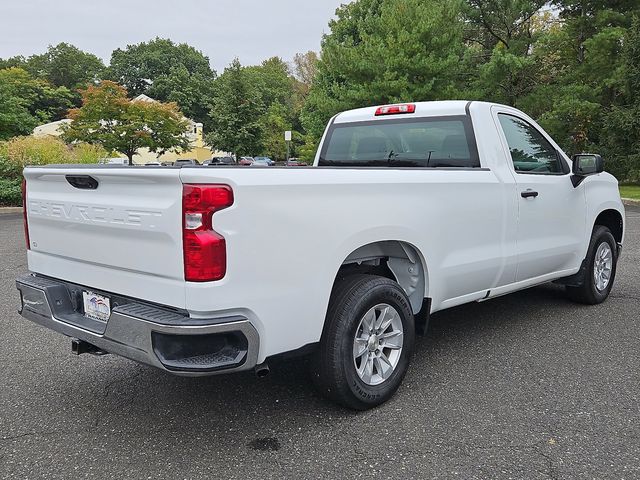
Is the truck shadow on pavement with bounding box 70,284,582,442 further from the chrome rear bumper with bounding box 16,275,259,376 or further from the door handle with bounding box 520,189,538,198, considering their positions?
A: the door handle with bounding box 520,189,538,198

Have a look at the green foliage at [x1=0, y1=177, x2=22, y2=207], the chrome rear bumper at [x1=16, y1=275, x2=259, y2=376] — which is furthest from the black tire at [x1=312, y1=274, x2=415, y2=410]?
the green foliage at [x1=0, y1=177, x2=22, y2=207]

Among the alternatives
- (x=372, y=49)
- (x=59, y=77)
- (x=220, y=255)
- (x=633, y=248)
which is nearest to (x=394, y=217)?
(x=220, y=255)

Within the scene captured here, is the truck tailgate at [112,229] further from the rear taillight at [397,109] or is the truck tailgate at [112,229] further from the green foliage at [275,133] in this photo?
the green foliage at [275,133]

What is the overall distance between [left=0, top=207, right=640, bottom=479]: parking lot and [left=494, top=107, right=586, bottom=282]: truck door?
69cm

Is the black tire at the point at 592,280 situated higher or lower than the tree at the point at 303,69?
lower

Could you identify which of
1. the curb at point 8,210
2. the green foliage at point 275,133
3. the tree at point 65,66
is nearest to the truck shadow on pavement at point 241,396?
the curb at point 8,210

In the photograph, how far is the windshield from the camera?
4.26 meters

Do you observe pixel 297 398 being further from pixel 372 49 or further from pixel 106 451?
pixel 372 49

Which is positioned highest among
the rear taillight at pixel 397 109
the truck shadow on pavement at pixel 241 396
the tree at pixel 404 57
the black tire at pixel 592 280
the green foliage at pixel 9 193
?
the tree at pixel 404 57

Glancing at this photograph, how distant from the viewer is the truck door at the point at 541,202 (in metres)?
4.38

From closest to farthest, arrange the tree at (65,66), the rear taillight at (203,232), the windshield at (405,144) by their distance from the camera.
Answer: the rear taillight at (203,232)
the windshield at (405,144)
the tree at (65,66)

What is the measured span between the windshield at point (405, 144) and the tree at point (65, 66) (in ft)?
309

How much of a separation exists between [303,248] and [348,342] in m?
0.65

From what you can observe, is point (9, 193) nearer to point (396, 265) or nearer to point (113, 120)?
point (113, 120)
